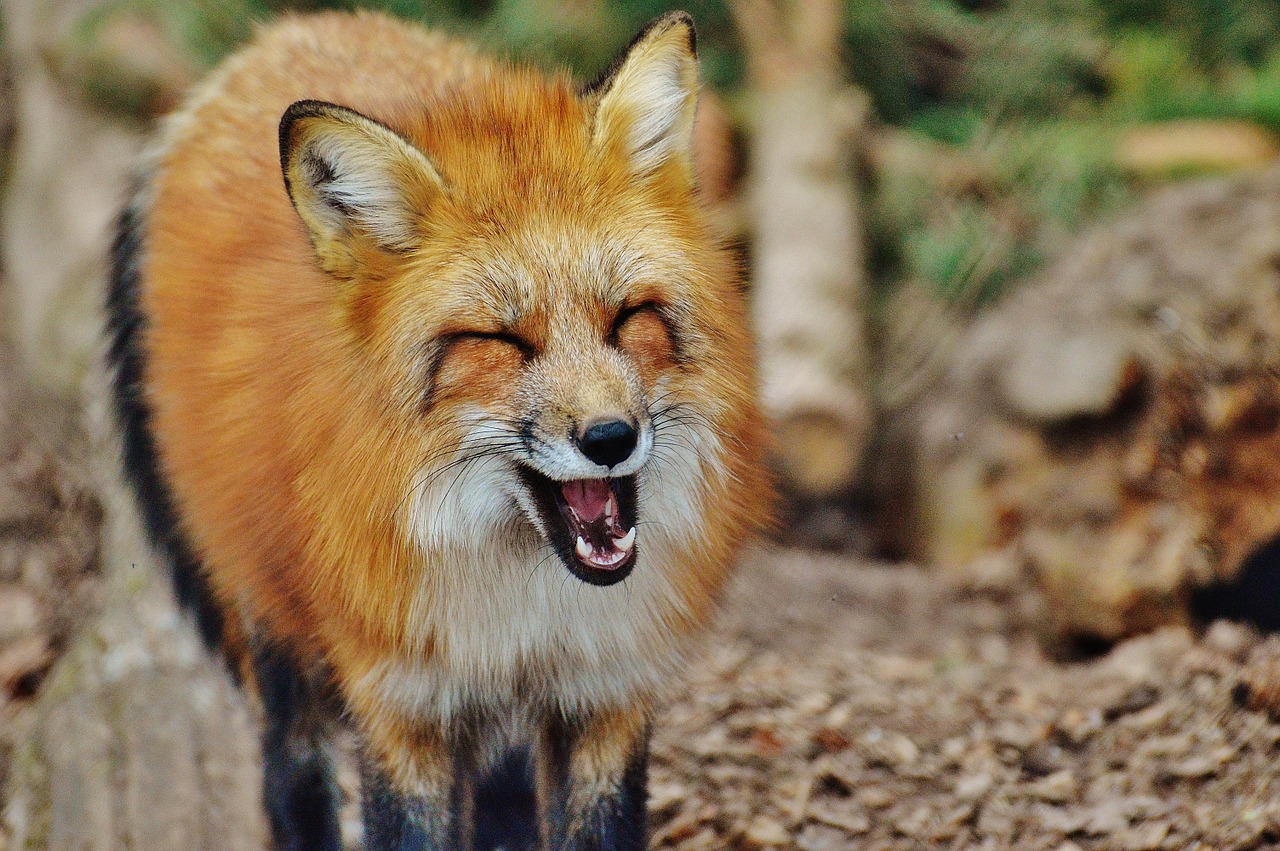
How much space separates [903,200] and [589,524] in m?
6.25

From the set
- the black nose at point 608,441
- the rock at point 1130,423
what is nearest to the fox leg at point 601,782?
the black nose at point 608,441

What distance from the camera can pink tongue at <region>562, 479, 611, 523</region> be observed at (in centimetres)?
242

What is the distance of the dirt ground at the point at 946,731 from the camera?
11.5ft

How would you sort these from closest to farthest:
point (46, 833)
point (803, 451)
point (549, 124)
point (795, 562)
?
point (549, 124) → point (46, 833) → point (795, 562) → point (803, 451)

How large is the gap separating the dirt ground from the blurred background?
0.49 metres

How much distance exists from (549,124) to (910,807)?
7.95 feet

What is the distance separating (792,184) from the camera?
25.7ft

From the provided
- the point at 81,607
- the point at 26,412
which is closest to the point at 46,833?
the point at 81,607

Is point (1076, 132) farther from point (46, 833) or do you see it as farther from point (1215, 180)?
point (46, 833)

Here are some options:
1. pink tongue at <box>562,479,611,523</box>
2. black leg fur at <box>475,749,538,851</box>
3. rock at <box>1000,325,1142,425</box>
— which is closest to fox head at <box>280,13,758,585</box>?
pink tongue at <box>562,479,611,523</box>

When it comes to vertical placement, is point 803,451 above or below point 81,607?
above

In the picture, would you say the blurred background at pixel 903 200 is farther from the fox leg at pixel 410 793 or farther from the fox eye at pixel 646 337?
the fox eye at pixel 646 337

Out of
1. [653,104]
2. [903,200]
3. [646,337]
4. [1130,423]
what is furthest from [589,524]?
[903,200]

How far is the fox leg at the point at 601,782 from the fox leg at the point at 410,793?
0.27m
